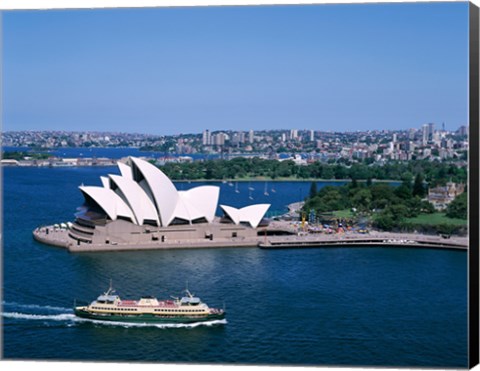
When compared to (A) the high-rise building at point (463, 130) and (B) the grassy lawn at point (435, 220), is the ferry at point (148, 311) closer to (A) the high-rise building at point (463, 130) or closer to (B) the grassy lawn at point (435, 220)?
(A) the high-rise building at point (463, 130)

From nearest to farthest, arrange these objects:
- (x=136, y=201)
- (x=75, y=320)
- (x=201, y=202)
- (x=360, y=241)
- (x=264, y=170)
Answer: (x=75, y=320)
(x=136, y=201)
(x=360, y=241)
(x=201, y=202)
(x=264, y=170)

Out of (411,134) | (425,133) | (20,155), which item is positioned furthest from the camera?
(20,155)

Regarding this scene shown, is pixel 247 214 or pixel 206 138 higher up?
pixel 206 138

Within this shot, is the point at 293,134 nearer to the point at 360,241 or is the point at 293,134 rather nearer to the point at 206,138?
the point at 206,138

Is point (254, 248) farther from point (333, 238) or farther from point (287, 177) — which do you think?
point (287, 177)

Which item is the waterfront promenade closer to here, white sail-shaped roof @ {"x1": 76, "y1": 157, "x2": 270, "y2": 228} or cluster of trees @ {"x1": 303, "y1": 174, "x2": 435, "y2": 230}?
white sail-shaped roof @ {"x1": 76, "y1": 157, "x2": 270, "y2": 228}

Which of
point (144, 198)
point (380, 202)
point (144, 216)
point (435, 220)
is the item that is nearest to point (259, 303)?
point (144, 216)

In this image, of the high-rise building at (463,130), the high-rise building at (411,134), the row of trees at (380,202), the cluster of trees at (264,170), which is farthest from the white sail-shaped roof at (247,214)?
the cluster of trees at (264,170)

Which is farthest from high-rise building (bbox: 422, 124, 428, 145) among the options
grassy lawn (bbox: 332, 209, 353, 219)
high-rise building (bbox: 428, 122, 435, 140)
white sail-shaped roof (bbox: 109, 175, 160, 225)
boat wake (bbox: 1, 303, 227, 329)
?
boat wake (bbox: 1, 303, 227, 329)
